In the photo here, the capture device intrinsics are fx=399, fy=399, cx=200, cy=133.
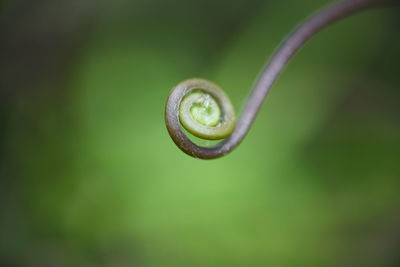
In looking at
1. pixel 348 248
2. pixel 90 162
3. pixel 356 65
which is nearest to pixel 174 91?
pixel 90 162

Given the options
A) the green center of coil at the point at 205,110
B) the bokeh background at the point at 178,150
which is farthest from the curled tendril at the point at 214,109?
the bokeh background at the point at 178,150

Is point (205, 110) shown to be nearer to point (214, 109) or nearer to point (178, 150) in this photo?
point (214, 109)

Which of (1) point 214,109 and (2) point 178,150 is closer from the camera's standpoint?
(1) point 214,109

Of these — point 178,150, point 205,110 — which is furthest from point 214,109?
point 178,150

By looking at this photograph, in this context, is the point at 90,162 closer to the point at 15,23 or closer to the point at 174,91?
the point at 15,23

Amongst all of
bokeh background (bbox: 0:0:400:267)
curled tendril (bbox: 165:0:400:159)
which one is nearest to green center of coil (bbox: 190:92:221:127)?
curled tendril (bbox: 165:0:400:159)

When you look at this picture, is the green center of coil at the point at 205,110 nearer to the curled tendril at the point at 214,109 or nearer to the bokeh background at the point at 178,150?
the curled tendril at the point at 214,109

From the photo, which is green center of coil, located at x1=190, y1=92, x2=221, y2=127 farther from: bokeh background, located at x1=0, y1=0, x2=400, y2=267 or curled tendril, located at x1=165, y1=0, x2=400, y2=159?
bokeh background, located at x1=0, y1=0, x2=400, y2=267
